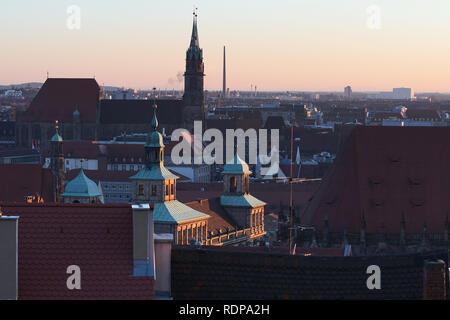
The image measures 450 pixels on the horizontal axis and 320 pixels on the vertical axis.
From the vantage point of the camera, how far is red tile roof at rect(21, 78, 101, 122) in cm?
15675

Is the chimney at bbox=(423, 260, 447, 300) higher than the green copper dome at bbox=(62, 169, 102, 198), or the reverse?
the chimney at bbox=(423, 260, 447, 300)

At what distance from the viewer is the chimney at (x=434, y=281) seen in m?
21.2

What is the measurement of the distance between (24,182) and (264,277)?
6387cm

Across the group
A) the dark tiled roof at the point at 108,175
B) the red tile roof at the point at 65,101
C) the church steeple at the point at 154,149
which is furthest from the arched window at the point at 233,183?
the red tile roof at the point at 65,101

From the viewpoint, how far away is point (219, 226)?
77.5 m

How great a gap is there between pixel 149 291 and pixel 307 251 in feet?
75.3

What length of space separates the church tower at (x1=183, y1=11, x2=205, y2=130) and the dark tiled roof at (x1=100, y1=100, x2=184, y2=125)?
2.16 meters

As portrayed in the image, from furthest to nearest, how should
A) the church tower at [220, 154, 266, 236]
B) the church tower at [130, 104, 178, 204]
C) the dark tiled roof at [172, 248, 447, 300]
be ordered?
the church tower at [220, 154, 266, 236]
the church tower at [130, 104, 178, 204]
the dark tiled roof at [172, 248, 447, 300]

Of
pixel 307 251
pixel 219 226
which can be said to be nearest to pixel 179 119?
pixel 219 226

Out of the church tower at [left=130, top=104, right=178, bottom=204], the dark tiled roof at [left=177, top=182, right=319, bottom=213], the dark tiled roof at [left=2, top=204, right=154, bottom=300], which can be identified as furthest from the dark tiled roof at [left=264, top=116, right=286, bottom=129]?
the dark tiled roof at [left=2, top=204, right=154, bottom=300]

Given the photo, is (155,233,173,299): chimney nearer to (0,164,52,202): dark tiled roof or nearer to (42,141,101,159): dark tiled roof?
(0,164,52,202): dark tiled roof

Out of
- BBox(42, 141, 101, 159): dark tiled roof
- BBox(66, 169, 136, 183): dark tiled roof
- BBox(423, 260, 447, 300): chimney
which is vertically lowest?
A: BBox(66, 169, 136, 183): dark tiled roof

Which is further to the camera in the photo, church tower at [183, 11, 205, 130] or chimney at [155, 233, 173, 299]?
church tower at [183, 11, 205, 130]

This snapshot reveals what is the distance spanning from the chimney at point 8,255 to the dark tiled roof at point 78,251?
28.2 inches
